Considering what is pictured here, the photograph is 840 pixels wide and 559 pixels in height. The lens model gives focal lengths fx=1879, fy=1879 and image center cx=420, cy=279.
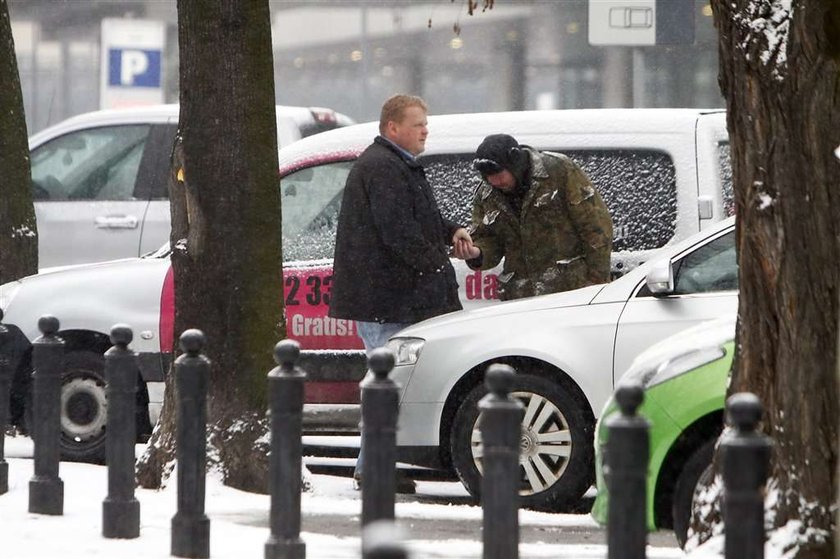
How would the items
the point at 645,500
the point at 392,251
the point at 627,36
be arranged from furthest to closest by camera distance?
the point at 627,36 < the point at 392,251 < the point at 645,500

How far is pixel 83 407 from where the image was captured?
10242 millimetres

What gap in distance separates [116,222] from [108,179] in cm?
41

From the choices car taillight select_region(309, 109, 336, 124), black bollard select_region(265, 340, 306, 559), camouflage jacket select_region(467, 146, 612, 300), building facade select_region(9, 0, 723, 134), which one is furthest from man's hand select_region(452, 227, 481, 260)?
building facade select_region(9, 0, 723, 134)

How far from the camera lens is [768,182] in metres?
5.45

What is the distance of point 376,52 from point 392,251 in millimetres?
9907

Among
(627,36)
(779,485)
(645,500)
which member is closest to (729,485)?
(645,500)

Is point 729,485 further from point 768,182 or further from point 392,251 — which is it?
point 392,251

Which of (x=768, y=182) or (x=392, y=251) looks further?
(x=392, y=251)

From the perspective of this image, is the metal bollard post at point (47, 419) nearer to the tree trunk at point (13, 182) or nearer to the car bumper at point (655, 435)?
the car bumper at point (655, 435)

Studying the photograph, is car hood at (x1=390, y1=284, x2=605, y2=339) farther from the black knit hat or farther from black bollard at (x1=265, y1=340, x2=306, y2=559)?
black bollard at (x1=265, y1=340, x2=306, y2=559)

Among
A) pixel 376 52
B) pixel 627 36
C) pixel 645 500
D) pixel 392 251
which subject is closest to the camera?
pixel 645 500

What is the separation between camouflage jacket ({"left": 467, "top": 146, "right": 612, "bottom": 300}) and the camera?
28.9ft

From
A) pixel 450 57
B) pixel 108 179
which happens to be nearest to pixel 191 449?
pixel 108 179

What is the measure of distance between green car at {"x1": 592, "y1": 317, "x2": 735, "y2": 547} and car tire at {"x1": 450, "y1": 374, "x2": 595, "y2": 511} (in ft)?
4.36
